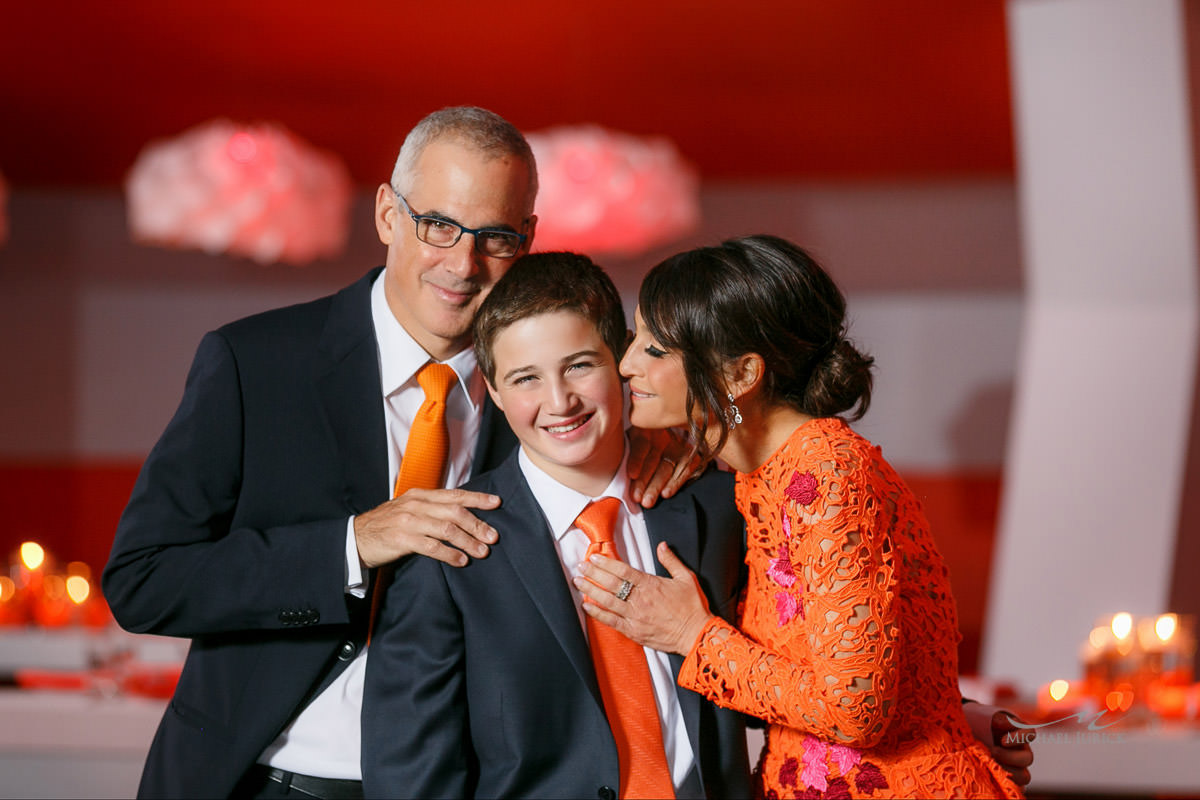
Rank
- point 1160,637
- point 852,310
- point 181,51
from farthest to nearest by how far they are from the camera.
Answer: point 852,310 < point 181,51 < point 1160,637

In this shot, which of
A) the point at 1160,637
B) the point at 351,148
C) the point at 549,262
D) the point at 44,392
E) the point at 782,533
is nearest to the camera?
the point at 782,533

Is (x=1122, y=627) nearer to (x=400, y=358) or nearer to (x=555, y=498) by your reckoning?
(x=555, y=498)

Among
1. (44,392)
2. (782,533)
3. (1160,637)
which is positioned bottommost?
(1160,637)

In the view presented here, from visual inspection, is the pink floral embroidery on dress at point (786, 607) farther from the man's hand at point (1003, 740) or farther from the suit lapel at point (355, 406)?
the suit lapel at point (355, 406)

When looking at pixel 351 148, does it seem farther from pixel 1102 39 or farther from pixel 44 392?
pixel 1102 39

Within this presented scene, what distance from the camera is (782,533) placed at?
1.54m

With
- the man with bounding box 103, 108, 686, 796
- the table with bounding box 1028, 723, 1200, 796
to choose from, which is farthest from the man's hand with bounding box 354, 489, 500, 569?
the table with bounding box 1028, 723, 1200, 796

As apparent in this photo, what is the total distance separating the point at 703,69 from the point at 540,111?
40.6 inches

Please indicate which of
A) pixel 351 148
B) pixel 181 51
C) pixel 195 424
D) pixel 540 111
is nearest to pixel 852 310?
pixel 540 111

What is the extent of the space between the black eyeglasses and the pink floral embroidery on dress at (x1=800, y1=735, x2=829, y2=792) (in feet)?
2.75

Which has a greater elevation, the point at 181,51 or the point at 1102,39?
the point at 181,51

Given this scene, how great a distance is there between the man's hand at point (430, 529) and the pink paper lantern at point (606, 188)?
9.43ft

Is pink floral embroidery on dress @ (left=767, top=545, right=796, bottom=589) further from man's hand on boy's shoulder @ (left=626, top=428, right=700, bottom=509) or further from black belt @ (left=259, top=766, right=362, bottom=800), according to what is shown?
black belt @ (left=259, top=766, right=362, bottom=800)

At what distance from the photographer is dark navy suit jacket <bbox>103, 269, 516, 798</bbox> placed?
162 cm
